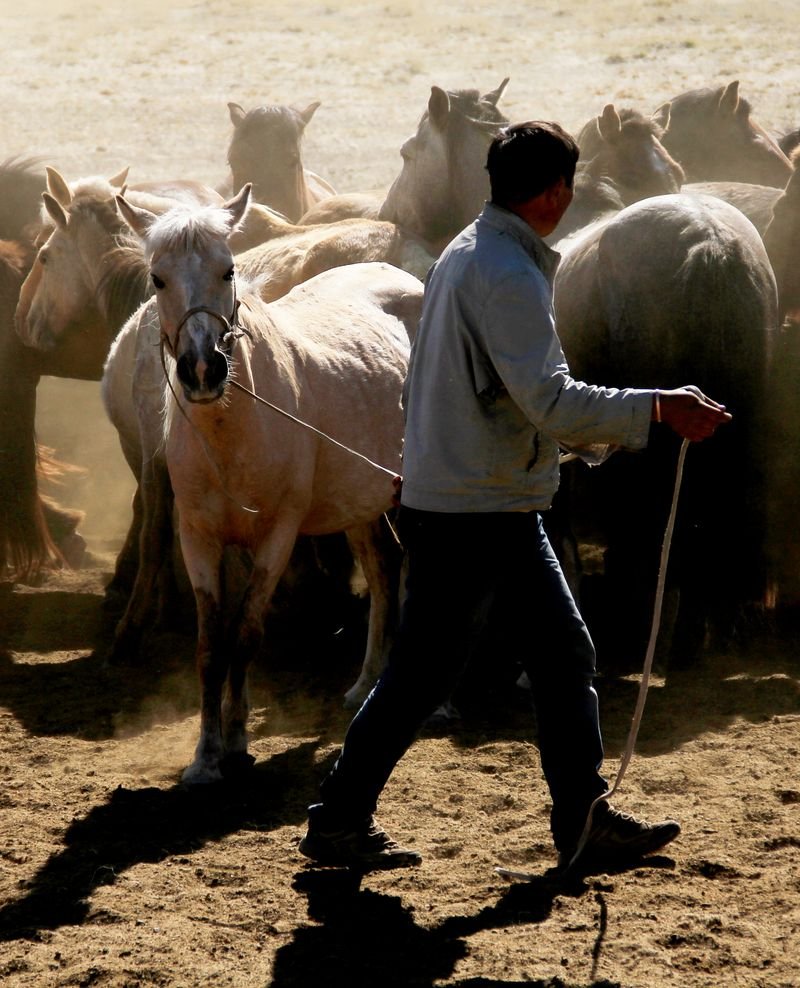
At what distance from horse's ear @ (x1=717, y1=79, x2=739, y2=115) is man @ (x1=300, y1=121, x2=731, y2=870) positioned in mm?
8192

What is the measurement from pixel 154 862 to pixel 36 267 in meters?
4.45

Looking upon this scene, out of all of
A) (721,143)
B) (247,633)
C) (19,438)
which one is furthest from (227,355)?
(721,143)

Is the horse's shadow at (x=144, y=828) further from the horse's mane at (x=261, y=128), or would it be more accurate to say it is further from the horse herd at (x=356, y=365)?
the horse's mane at (x=261, y=128)

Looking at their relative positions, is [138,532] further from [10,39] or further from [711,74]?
[10,39]

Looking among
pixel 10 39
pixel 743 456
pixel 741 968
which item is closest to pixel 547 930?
pixel 741 968

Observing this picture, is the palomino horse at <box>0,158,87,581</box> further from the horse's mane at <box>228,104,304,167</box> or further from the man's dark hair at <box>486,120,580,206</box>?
the man's dark hair at <box>486,120,580,206</box>

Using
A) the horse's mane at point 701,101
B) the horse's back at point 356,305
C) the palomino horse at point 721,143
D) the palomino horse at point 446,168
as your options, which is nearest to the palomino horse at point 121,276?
the horse's back at point 356,305

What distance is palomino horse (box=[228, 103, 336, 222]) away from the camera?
1128cm

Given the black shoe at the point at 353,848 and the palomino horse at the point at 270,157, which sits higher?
the palomino horse at the point at 270,157

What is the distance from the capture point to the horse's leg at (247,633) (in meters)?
5.16

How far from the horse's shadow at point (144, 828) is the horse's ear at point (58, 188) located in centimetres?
371

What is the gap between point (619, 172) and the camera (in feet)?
27.1

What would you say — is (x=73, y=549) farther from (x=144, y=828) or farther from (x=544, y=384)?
(x=544, y=384)

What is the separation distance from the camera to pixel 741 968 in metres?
3.38
